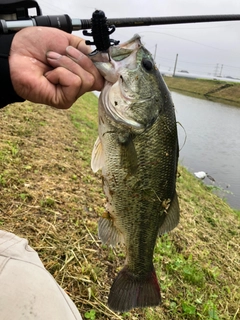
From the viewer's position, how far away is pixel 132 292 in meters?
2.30

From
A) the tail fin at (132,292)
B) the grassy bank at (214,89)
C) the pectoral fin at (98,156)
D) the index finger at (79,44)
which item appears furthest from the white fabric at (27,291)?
the grassy bank at (214,89)

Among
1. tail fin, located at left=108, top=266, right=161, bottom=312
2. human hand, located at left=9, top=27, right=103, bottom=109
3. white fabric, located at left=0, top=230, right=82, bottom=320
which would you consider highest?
human hand, located at left=9, top=27, right=103, bottom=109

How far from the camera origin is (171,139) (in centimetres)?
207

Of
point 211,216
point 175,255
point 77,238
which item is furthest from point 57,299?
point 211,216

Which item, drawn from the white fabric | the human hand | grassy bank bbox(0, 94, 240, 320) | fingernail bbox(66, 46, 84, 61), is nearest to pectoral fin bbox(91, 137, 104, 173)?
the human hand

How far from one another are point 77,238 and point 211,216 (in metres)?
3.87

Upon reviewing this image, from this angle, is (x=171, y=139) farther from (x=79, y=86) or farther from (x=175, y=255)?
(x=175, y=255)

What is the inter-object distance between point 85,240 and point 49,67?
6.58 feet

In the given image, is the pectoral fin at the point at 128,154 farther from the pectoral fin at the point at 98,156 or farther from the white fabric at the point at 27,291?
the white fabric at the point at 27,291

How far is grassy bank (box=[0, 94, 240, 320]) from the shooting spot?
302 centimetres

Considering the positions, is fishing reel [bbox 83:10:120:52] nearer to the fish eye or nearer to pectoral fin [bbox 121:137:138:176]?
the fish eye

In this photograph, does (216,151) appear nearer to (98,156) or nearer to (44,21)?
(98,156)

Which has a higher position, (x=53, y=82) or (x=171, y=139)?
(x=53, y=82)

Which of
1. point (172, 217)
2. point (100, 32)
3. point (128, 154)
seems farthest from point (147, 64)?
point (172, 217)
